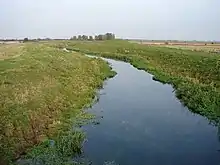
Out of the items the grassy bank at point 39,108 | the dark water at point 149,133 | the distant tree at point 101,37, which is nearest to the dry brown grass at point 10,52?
the grassy bank at point 39,108

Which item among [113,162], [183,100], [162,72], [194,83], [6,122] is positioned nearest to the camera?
[113,162]

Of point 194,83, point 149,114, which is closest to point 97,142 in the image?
point 149,114

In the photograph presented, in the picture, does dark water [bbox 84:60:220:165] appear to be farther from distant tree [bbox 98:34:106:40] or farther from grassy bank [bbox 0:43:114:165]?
distant tree [bbox 98:34:106:40]

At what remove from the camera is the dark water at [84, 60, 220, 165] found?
15742mm

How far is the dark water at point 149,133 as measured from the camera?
620 inches

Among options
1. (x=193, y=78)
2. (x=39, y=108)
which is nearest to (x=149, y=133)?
(x=39, y=108)

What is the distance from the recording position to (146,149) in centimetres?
1673

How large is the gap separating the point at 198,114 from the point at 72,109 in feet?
27.2

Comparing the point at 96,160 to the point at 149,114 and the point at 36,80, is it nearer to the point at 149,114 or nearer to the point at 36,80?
the point at 149,114

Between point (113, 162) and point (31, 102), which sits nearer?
point (113, 162)

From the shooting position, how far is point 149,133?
63.2ft

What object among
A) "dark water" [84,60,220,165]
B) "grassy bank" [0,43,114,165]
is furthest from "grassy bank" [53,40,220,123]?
"grassy bank" [0,43,114,165]

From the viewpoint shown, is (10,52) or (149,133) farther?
(10,52)

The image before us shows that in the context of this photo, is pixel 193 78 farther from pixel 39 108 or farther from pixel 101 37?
pixel 101 37
